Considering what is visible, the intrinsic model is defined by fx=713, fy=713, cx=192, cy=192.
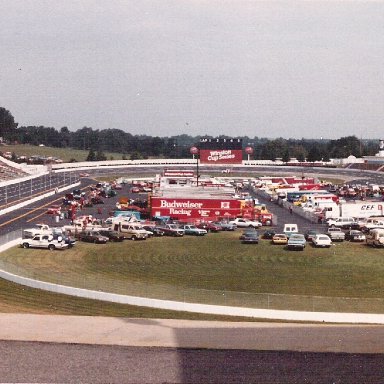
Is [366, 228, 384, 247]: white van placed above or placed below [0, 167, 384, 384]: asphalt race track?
below

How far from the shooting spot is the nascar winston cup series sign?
129 meters

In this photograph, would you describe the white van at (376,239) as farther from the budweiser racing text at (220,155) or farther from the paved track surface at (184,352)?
the budweiser racing text at (220,155)

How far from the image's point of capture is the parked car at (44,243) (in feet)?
130

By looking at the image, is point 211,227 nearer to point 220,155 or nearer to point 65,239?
point 65,239

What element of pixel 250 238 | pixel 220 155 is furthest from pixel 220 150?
pixel 250 238

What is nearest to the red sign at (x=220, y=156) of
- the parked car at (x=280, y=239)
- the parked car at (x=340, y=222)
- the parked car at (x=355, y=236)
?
the parked car at (x=340, y=222)

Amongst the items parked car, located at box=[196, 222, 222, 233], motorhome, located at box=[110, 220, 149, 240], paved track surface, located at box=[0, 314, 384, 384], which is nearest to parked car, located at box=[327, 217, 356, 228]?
parked car, located at box=[196, 222, 222, 233]

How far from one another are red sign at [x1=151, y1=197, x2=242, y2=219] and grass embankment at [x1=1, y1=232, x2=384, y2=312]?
10621mm

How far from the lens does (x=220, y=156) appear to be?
426 ft

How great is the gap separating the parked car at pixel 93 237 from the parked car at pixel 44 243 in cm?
339

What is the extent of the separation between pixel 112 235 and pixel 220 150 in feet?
282

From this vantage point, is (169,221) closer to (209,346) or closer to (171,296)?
(171,296)

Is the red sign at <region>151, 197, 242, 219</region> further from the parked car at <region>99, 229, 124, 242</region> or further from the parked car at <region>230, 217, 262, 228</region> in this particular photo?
the parked car at <region>99, 229, 124, 242</region>

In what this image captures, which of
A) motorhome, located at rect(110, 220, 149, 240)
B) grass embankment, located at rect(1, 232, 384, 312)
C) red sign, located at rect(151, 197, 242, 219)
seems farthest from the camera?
red sign, located at rect(151, 197, 242, 219)
